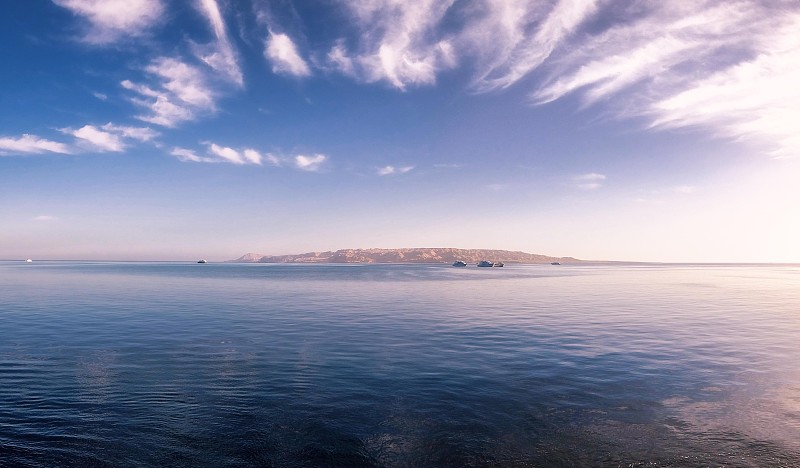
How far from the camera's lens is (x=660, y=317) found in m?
44.7

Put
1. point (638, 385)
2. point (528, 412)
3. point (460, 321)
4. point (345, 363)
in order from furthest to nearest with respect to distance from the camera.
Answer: point (460, 321) → point (345, 363) → point (638, 385) → point (528, 412)

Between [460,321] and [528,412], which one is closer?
[528,412]

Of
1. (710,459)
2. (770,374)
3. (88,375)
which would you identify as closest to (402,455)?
(710,459)

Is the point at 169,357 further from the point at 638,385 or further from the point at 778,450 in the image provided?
the point at 778,450

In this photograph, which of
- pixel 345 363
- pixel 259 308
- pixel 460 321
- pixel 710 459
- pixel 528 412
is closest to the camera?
pixel 710 459

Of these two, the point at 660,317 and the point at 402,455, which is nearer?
the point at 402,455

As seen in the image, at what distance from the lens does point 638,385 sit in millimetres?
19469

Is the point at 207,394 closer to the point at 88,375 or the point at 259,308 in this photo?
the point at 88,375

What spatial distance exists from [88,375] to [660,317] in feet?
157

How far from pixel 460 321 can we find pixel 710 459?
94.8 ft

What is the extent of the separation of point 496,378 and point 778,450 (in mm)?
10027

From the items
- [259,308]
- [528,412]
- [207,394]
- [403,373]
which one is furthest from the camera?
[259,308]

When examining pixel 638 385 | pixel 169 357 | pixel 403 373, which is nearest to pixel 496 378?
pixel 403 373

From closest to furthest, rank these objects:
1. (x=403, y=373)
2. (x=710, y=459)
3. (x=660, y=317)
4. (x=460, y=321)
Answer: (x=710, y=459)
(x=403, y=373)
(x=460, y=321)
(x=660, y=317)
